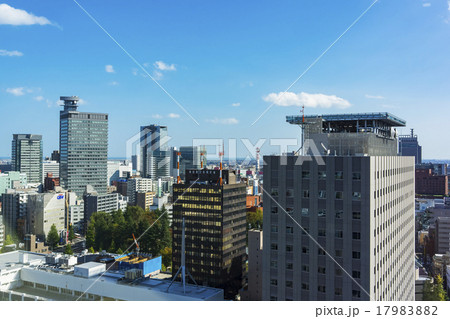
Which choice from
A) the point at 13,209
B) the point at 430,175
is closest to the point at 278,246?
the point at 13,209

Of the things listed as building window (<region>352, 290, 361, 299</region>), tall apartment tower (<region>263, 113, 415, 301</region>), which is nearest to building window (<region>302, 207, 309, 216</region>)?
tall apartment tower (<region>263, 113, 415, 301</region>)

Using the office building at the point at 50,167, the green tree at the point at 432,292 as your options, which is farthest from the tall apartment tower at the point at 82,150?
the green tree at the point at 432,292

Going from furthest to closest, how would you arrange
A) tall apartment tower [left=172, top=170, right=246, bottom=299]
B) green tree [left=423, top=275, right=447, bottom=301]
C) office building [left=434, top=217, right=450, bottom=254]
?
office building [left=434, top=217, right=450, bottom=254]
tall apartment tower [left=172, top=170, right=246, bottom=299]
green tree [left=423, top=275, right=447, bottom=301]

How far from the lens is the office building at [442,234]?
15.0 meters

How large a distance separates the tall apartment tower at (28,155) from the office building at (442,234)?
1109 inches

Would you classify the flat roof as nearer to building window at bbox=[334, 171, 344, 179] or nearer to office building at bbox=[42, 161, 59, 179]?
building window at bbox=[334, 171, 344, 179]

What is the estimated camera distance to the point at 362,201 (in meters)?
4.68

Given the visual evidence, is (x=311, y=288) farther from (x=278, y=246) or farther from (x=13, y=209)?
(x=13, y=209)

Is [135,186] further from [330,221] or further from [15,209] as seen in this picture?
[330,221]

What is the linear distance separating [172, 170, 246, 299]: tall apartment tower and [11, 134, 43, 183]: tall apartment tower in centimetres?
2250

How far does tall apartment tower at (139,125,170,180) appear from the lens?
1411 inches

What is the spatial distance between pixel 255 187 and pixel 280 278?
20.9 metres

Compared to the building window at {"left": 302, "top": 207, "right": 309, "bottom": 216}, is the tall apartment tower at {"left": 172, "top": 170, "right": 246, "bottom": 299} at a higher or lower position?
lower

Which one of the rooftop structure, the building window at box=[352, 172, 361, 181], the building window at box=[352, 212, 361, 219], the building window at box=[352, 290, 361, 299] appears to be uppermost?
the rooftop structure
